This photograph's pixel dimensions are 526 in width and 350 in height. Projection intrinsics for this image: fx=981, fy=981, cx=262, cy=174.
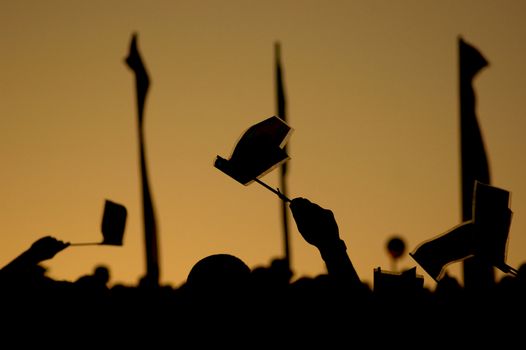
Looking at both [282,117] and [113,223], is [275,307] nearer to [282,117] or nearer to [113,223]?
[113,223]

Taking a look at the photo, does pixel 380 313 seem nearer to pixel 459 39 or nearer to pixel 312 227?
pixel 312 227

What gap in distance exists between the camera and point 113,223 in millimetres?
6680

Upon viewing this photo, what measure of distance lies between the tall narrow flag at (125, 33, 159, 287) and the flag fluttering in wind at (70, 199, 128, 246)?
10.6m

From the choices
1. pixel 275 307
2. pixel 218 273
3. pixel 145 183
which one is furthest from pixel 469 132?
pixel 218 273

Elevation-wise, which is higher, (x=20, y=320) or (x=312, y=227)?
(x=312, y=227)

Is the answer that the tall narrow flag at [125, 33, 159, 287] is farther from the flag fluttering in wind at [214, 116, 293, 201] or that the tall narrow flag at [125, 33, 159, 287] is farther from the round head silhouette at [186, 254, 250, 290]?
the round head silhouette at [186, 254, 250, 290]

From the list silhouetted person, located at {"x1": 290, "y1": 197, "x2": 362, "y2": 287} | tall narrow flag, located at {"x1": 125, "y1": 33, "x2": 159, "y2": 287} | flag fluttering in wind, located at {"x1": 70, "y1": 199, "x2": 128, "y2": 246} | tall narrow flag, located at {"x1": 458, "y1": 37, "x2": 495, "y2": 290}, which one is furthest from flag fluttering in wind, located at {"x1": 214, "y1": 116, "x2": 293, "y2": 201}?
tall narrow flag, located at {"x1": 125, "y1": 33, "x2": 159, "y2": 287}

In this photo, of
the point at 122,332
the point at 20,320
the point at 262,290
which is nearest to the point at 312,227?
the point at 262,290

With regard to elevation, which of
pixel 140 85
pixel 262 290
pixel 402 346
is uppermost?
pixel 140 85

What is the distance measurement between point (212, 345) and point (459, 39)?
15.6 metres

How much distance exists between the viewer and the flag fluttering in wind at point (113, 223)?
6.65 metres

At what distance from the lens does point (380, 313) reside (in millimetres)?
3529

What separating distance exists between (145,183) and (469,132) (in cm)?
607

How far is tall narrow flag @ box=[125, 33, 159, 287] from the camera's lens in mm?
17902
